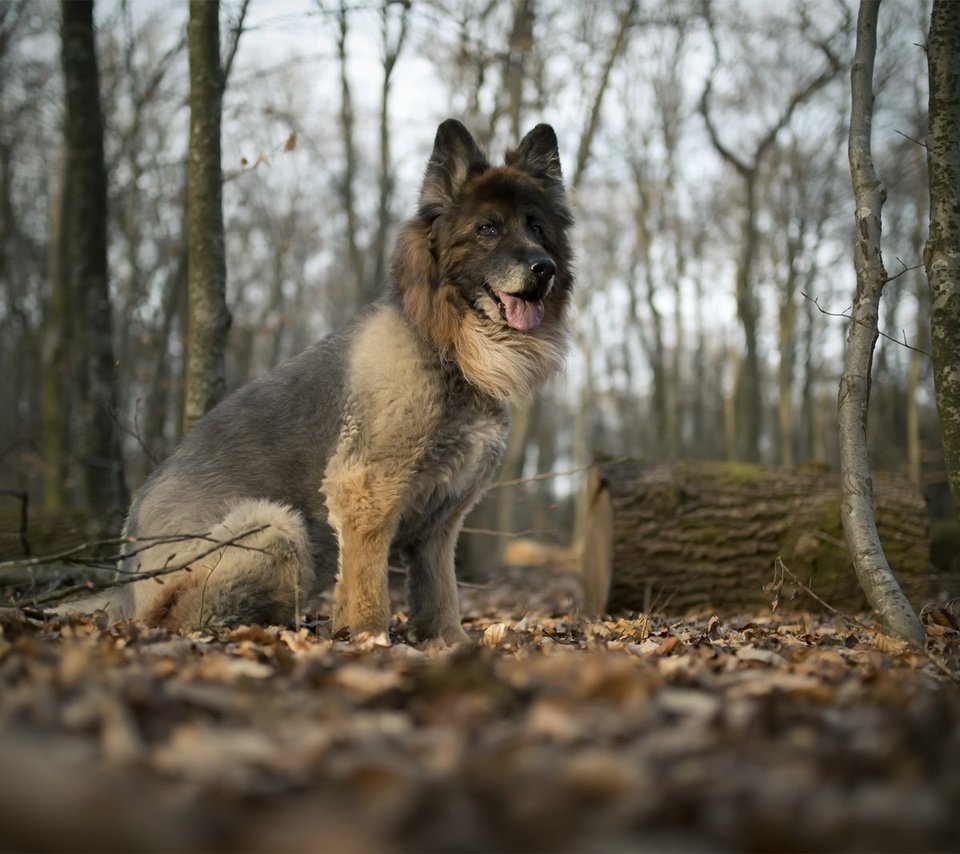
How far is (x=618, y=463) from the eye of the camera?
764 cm

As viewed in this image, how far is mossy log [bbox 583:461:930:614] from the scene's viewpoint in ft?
23.5

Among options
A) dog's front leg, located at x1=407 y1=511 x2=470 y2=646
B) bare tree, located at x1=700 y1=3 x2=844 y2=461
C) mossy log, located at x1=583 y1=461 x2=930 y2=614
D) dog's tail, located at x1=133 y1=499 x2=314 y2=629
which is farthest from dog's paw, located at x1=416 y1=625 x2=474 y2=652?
bare tree, located at x1=700 y1=3 x2=844 y2=461

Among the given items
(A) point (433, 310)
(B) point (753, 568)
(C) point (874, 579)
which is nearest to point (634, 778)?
(C) point (874, 579)

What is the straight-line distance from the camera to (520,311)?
5.27 metres

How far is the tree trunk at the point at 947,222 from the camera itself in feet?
15.6

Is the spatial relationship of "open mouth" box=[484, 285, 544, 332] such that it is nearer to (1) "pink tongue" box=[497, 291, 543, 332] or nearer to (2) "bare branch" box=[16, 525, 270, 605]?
(1) "pink tongue" box=[497, 291, 543, 332]

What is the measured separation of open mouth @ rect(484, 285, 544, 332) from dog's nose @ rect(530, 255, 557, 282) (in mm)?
206

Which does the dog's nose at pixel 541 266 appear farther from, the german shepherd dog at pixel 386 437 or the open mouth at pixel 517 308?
the open mouth at pixel 517 308

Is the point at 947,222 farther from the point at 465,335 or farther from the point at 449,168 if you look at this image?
the point at 449,168

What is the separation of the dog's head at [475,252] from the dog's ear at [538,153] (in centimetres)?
16

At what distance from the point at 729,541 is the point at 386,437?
379 cm

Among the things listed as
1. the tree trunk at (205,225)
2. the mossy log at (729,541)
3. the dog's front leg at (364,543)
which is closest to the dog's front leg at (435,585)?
the dog's front leg at (364,543)

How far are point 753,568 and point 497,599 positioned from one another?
3.33 metres

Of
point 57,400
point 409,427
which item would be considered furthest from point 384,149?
point 409,427
